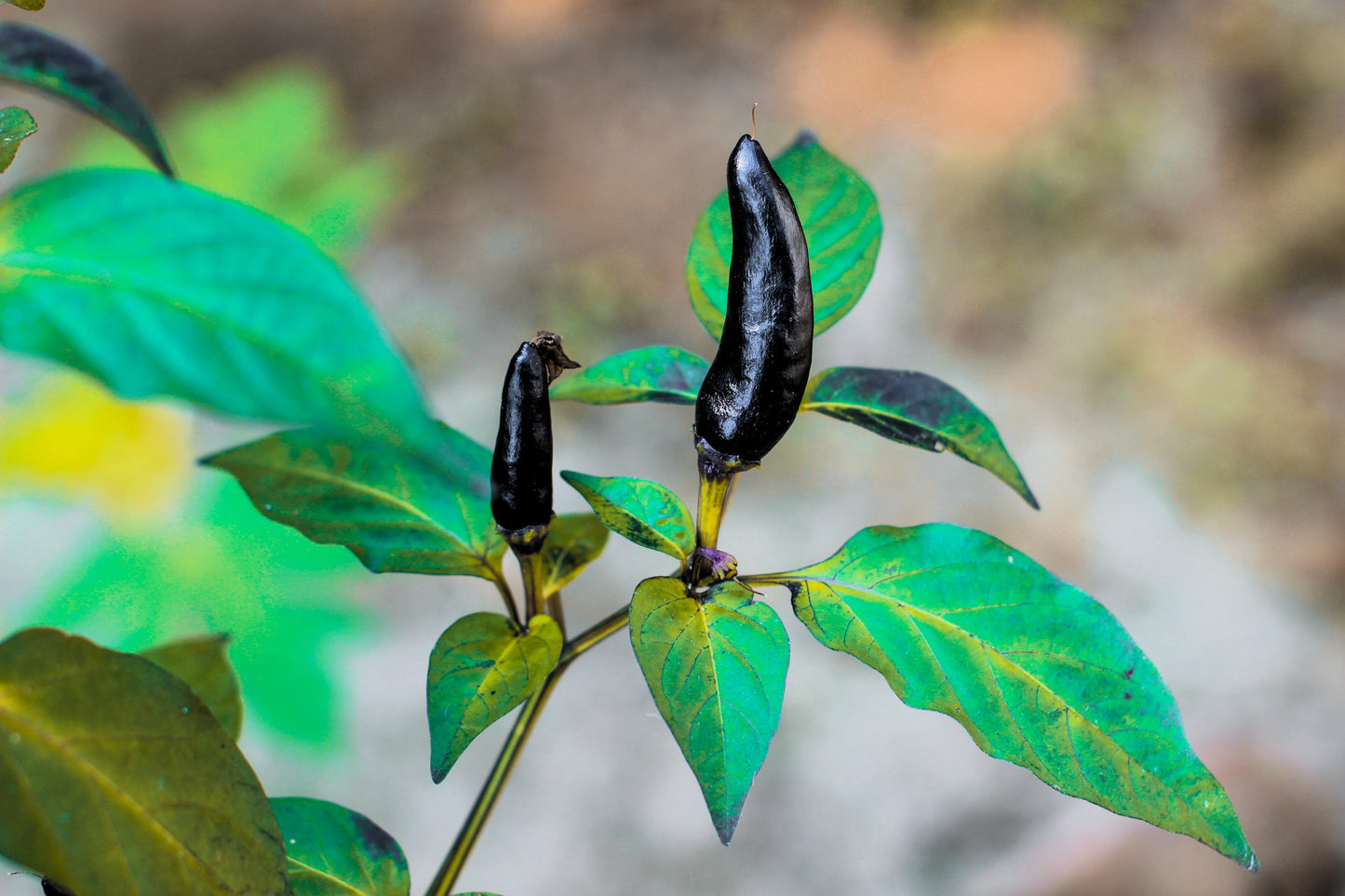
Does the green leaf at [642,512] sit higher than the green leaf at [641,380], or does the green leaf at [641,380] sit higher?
the green leaf at [641,380]

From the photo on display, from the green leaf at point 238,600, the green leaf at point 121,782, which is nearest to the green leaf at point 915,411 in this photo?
the green leaf at point 121,782

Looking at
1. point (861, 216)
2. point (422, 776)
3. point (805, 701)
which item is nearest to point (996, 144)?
point (805, 701)

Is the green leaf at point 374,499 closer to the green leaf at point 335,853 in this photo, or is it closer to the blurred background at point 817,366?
the green leaf at point 335,853

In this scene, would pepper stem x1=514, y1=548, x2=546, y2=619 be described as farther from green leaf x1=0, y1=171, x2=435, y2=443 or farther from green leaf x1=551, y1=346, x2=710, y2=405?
green leaf x1=0, y1=171, x2=435, y2=443

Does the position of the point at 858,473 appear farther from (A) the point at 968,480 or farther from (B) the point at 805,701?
(B) the point at 805,701

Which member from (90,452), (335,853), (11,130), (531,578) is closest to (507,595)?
(531,578)

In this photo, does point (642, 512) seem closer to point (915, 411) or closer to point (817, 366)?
point (915, 411)
